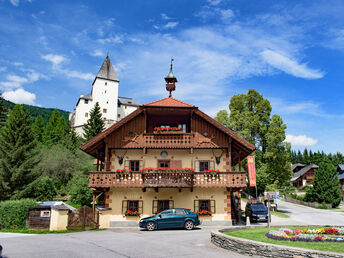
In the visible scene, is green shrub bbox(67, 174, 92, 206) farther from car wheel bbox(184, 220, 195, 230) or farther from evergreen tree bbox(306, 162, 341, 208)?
evergreen tree bbox(306, 162, 341, 208)

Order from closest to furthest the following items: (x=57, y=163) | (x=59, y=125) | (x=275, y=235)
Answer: (x=275, y=235) < (x=57, y=163) < (x=59, y=125)

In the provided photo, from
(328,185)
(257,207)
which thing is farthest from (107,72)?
(257,207)

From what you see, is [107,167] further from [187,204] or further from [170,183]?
[187,204]

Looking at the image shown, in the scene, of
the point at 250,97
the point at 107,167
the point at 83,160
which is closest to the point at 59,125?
the point at 83,160

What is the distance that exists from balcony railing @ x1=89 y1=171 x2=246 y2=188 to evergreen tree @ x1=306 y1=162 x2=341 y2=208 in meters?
31.9

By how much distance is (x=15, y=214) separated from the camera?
19234 mm

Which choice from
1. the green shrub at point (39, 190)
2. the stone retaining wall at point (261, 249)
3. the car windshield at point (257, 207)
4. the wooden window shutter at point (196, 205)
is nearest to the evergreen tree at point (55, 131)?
the green shrub at point (39, 190)

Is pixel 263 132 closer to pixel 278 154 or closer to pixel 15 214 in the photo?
pixel 278 154

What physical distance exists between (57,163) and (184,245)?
38515mm

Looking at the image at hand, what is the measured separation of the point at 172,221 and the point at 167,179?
11.3 feet

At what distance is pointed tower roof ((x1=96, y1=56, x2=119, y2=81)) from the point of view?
88.9 metres

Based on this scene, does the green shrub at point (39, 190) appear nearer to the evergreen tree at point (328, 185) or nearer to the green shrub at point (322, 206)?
the green shrub at point (322, 206)

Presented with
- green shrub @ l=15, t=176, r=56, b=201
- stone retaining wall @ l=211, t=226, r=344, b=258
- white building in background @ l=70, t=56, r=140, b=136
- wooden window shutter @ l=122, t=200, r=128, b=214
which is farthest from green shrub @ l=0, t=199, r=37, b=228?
white building in background @ l=70, t=56, r=140, b=136

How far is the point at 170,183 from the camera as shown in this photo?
67.2 ft
